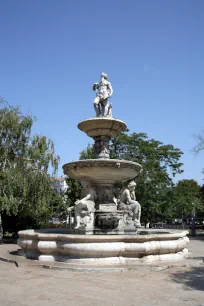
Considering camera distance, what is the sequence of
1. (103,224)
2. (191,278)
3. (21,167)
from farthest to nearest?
(21,167) < (103,224) < (191,278)

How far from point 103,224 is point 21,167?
29.6ft

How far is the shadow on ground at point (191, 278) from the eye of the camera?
5.98 metres

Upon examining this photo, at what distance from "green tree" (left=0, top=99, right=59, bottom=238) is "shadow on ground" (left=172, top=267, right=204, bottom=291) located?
11.3m

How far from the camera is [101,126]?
37.8 ft

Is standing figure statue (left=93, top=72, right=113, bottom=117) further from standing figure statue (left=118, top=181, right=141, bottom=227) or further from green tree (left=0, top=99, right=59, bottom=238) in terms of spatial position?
green tree (left=0, top=99, right=59, bottom=238)

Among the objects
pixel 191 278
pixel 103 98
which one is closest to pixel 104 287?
pixel 191 278

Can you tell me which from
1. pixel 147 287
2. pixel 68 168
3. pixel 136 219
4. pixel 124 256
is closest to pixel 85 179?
pixel 68 168

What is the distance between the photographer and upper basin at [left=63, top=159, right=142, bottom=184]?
9945 millimetres

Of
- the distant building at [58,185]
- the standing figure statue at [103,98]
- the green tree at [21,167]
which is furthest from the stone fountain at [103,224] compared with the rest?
the distant building at [58,185]

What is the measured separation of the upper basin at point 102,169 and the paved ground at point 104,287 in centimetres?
339

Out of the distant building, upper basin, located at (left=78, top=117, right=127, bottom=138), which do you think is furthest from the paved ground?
the distant building

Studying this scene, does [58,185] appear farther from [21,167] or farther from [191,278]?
[191,278]

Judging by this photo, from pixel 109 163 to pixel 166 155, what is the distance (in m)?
16.0

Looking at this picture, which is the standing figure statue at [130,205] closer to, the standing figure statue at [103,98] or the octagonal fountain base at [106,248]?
the octagonal fountain base at [106,248]
